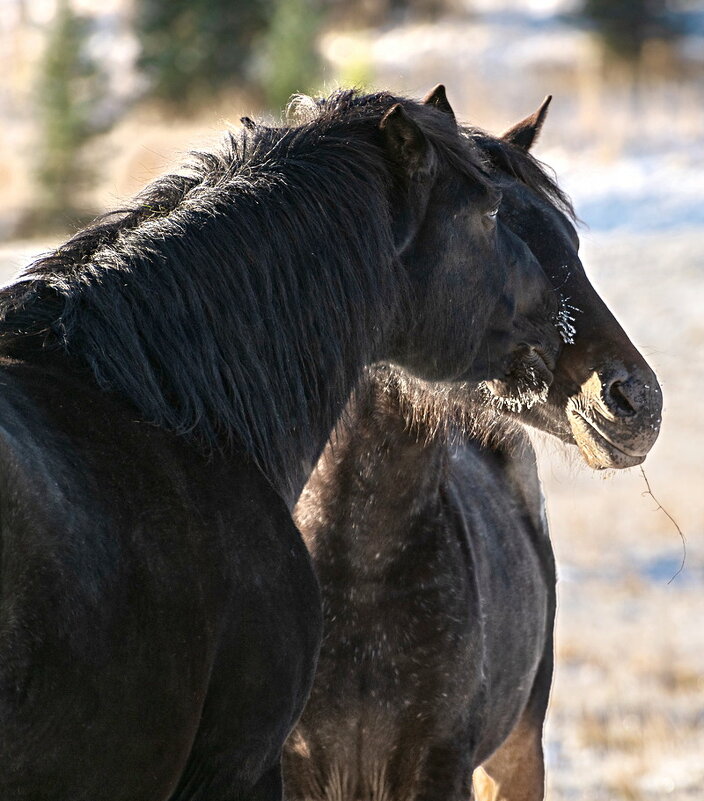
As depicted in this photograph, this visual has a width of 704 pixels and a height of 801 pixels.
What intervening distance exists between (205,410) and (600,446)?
1366mm

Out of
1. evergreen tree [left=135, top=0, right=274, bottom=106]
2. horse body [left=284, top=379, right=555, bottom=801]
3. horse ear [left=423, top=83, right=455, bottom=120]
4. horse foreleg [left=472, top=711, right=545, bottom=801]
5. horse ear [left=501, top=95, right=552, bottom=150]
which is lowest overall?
horse foreleg [left=472, top=711, right=545, bottom=801]

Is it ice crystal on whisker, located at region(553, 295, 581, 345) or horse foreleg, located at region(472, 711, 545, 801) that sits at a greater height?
ice crystal on whisker, located at region(553, 295, 581, 345)

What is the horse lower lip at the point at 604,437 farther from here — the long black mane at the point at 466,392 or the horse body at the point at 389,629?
the horse body at the point at 389,629

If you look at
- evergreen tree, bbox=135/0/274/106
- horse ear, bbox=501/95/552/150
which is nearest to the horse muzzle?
horse ear, bbox=501/95/552/150

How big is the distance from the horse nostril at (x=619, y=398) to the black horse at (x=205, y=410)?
374 mm

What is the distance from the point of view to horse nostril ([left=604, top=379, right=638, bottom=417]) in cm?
340

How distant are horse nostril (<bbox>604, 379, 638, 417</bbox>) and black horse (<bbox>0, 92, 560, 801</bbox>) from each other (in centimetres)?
37

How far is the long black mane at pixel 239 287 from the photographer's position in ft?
8.28

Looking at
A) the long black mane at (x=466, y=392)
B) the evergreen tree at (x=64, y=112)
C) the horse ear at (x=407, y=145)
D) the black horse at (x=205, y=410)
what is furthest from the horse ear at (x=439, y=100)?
the evergreen tree at (x=64, y=112)

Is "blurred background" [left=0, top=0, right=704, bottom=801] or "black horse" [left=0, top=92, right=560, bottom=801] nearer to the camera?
"black horse" [left=0, top=92, right=560, bottom=801]

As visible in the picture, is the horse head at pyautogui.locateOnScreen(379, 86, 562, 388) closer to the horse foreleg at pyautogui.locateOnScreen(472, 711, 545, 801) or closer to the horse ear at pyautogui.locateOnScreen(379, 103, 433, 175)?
the horse ear at pyautogui.locateOnScreen(379, 103, 433, 175)

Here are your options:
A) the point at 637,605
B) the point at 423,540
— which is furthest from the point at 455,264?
the point at 637,605

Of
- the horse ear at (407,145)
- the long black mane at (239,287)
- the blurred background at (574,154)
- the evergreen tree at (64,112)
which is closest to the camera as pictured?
the long black mane at (239,287)

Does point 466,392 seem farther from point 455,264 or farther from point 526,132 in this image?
point 526,132
